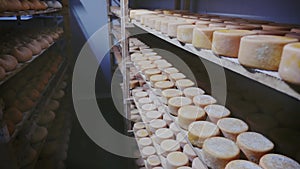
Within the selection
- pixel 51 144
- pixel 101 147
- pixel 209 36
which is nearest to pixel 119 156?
pixel 101 147

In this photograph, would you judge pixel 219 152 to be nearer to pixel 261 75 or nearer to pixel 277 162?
pixel 277 162

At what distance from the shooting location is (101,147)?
2.95 metres

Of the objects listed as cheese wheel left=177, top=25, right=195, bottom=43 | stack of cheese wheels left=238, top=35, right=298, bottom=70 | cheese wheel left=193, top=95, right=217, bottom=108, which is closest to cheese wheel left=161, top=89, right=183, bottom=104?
cheese wheel left=193, top=95, right=217, bottom=108

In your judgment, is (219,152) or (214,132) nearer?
(219,152)

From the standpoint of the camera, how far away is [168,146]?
4.27ft

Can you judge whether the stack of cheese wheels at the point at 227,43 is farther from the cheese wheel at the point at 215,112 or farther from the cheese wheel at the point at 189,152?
the cheese wheel at the point at 189,152

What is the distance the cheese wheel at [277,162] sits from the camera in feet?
2.28

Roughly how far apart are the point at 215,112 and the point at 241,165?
0.32 metres

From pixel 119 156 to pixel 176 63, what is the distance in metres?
1.58

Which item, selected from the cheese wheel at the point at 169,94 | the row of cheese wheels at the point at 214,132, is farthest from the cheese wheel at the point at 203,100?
the cheese wheel at the point at 169,94

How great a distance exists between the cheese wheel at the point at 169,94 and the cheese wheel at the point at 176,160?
0.29 metres

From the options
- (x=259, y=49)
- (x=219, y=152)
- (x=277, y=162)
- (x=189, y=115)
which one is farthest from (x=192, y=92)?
(x=259, y=49)

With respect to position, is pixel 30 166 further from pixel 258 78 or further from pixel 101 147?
pixel 258 78

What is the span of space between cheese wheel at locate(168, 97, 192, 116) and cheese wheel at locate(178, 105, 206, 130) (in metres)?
0.06
